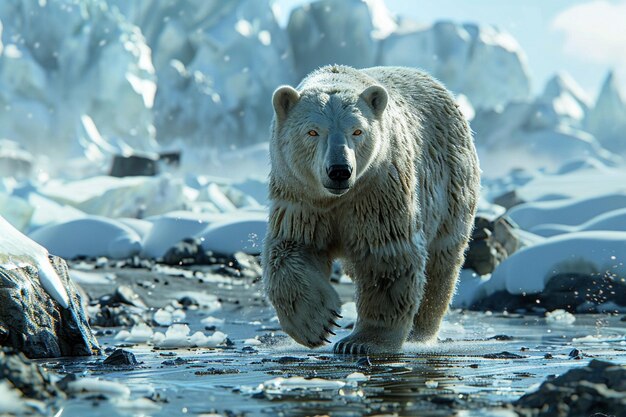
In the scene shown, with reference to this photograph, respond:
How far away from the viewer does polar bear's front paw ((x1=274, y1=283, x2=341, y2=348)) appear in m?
4.82

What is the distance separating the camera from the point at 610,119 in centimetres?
5284

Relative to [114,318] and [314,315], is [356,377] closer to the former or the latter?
[314,315]

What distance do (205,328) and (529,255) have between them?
359 cm

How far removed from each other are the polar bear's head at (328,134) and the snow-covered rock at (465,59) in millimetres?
42490

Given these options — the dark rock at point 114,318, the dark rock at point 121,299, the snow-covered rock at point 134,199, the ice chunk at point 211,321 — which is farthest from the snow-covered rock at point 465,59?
the dark rock at point 114,318

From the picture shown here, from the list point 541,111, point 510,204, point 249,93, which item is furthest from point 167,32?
point 510,204

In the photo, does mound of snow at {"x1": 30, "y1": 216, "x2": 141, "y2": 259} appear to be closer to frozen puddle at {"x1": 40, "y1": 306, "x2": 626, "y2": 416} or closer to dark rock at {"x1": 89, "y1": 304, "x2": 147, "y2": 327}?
dark rock at {"x1": 89, "y1": 304, "x2": 147, "y2": 327}

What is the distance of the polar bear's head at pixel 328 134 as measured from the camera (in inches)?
179

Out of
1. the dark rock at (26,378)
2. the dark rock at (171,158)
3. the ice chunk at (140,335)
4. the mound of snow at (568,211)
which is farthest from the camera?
the dark rock at (171,158)

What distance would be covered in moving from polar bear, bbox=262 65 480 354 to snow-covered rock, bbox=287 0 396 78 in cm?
4257

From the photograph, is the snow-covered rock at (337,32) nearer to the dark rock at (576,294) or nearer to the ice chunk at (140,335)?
the dark rock at (576,294)

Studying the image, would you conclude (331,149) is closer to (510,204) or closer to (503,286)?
(503,286)

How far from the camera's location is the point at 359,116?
4.88 meters

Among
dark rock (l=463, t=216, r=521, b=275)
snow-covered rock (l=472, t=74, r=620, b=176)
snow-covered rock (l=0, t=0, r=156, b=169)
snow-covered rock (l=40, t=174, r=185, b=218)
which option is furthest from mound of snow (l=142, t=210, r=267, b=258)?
snow-covered rock (l=472, t=74, r=620, b=176)
